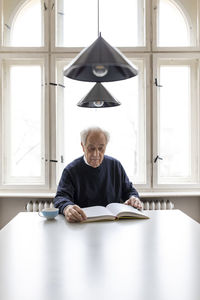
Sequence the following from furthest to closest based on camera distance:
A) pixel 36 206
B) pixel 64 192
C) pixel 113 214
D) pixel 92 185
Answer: pixel 36 206, pixel 92 185, pixel 64 192, pixel 113 214

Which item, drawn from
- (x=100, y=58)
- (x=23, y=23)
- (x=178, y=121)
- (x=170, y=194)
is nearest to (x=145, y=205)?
(x=170, y=194)

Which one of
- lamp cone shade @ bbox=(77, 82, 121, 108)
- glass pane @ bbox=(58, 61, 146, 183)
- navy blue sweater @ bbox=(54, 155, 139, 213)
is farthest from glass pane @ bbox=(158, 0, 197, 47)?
navy blue sweater @ bbox=(54, 155, 139, 213)

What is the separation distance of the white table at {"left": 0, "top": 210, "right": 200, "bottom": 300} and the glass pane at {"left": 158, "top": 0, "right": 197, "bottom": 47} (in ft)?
7.81

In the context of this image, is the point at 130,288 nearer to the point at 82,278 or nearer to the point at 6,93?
the point at 82,278

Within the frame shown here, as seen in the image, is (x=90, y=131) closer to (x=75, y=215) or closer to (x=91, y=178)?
(x=91, y=178)

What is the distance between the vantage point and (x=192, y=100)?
130 inches

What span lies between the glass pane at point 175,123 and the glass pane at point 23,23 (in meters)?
1.59

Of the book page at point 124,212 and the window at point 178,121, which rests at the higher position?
the window at point 178,121

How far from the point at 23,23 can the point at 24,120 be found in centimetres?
117

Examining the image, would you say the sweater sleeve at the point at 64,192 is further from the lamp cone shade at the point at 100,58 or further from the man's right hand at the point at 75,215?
the lamp cone shade at the point at 100,58

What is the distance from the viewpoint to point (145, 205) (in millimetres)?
3016

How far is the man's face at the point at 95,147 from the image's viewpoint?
86.7 inches

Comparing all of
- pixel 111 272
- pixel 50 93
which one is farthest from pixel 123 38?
pixel 111 272

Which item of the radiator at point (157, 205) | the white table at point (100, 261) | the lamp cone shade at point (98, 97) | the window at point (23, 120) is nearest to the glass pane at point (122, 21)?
the window at point (23, 120)
